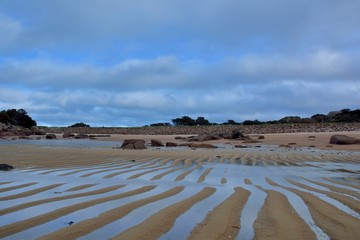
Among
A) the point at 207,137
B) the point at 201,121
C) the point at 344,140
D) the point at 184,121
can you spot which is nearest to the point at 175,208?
the point at 344,140

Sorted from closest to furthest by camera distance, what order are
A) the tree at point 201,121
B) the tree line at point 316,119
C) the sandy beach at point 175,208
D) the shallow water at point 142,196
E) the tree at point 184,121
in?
the sandy beach at point 175,208, the shallow water at point 142,196, the tree line at point 316,119, the tree at point 201,121, the tree at point 184,121

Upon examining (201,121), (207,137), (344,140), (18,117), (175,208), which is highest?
(18,117)

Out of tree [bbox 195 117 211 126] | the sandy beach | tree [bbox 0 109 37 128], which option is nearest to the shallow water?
the sandy beach

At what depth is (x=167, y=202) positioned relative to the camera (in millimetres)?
4543

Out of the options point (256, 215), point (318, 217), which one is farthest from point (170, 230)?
point (318, 217)

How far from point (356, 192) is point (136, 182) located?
10.3 ft

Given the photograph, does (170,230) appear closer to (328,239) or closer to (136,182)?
(328,239)

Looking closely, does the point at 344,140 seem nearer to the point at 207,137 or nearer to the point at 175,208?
the point at 207,137

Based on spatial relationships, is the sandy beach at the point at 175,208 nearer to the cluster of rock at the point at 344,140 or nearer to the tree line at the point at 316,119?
the cluster of rock at the point at 344,140

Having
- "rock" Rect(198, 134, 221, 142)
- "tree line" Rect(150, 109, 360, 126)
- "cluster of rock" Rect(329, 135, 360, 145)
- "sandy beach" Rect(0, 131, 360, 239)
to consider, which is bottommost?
"sandy beach" Rect(0, 131, 360, 239)

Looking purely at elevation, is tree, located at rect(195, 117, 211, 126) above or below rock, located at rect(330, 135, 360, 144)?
above

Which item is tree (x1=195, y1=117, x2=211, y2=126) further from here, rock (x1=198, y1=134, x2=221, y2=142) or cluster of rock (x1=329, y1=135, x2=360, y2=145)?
cluster of rock (x1=329, y1=135, x2=360, y2=145)

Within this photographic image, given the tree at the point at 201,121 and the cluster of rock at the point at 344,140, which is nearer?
the cluster of rock at the point at 344,140

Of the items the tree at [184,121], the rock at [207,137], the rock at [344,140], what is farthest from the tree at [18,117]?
Result: the rock at [344,140]
